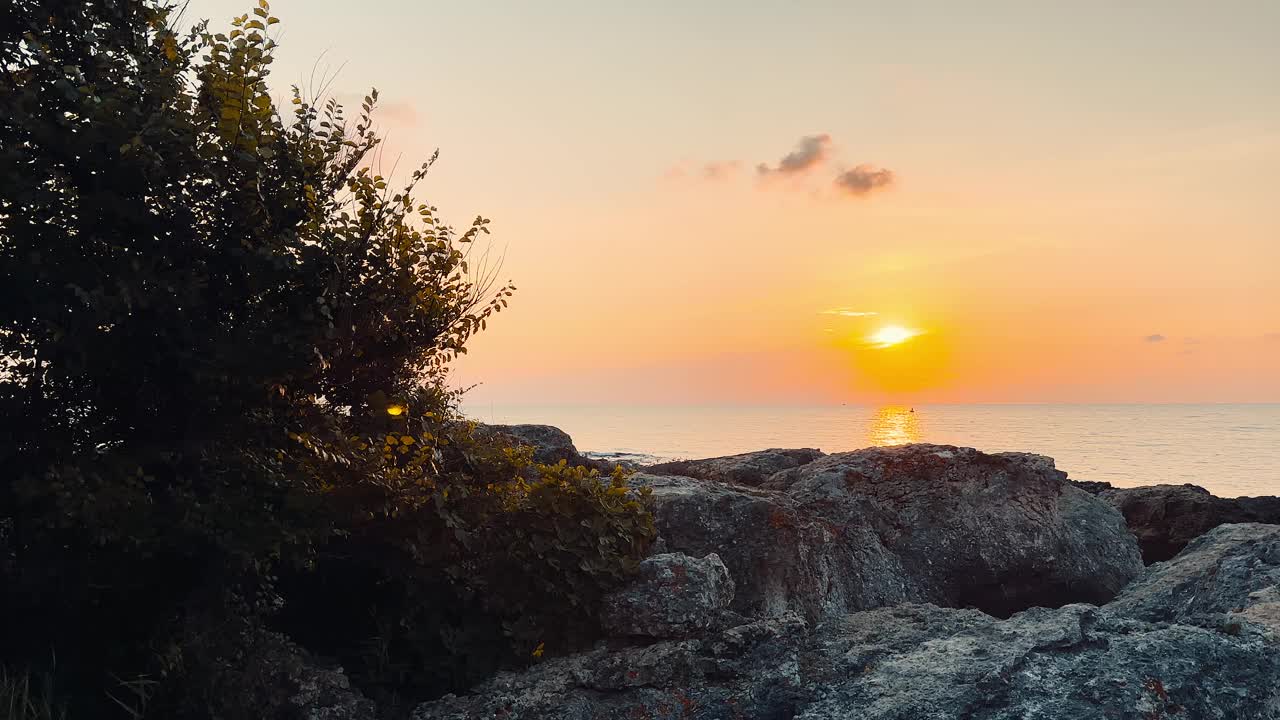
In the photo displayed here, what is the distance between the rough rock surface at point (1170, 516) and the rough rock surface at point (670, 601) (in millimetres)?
9432

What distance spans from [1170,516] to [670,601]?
11402mm

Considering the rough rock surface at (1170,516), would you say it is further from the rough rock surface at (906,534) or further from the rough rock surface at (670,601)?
the rough rock surface at (670,601)

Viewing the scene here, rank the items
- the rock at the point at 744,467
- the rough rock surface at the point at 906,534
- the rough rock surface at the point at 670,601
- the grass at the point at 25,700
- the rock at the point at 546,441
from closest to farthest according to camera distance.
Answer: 1. the grass at the point at 25,700
2. the rough rock surface at the point at 670,601
3. the rough rock surface at the point at 906,534
4. the rock at the point at 546,441
5. the rock at the point at 744,467

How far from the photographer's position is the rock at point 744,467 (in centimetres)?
1258

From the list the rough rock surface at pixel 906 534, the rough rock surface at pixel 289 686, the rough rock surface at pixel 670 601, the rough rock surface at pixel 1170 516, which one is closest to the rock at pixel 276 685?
the rough rock surface at pixel 289 686

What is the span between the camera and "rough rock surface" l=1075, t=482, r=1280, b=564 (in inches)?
519

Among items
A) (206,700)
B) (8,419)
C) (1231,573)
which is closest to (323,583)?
(206,700)

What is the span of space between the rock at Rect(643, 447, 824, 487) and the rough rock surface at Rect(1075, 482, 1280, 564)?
196 inches

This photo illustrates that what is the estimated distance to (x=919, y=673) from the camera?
16.6 feet

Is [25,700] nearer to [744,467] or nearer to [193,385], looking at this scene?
[193,385]

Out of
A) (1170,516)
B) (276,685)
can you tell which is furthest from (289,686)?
(1170,516)

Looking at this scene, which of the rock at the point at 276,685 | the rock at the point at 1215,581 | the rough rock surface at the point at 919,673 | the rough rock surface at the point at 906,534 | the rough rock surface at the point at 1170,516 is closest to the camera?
the rough rock surface at the point at 919,673

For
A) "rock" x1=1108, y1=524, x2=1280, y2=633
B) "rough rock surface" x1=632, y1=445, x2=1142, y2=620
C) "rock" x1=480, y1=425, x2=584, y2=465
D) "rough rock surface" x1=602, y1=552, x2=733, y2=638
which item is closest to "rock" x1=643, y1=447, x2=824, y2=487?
"rock" x1=480, y1=425, x2=584, y2=465

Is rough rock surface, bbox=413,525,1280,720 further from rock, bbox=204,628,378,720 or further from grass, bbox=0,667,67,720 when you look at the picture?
grass, bbox=0,667,67,720
